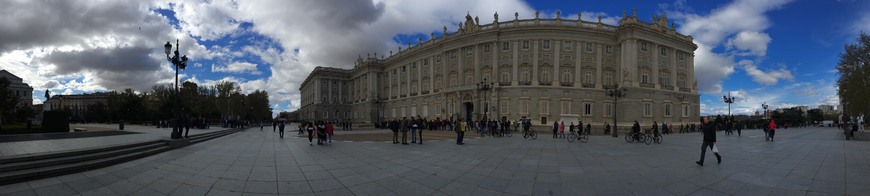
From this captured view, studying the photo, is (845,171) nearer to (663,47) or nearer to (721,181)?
(721,181)

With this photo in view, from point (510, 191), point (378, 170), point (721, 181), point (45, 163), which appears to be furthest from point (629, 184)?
point (45, 163)

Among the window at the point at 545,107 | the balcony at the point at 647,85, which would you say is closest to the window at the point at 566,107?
the window at the point at 545,107

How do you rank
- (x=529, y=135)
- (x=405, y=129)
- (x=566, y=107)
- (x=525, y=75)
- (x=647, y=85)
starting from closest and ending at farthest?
(x=405, y=129), (x=529, y=135), (x=566, y=107), (x=525, y=75), (x=647, y=85)

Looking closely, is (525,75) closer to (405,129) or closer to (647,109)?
(647,109)

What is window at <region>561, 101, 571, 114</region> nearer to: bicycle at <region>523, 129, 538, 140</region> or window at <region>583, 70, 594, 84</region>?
window at <region>583, 70, 594, 84</region>

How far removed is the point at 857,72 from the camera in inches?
1183

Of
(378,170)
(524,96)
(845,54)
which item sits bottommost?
(378,170)

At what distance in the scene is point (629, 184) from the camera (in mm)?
6637

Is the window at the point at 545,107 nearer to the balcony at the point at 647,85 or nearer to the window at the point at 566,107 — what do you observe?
the window at the point at 566,107

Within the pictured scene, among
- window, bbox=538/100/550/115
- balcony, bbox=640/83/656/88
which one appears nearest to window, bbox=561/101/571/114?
window, bbox=538/100/550/115

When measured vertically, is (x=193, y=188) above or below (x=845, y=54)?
below

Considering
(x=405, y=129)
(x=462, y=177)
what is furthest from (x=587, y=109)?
(x=462, y=177)

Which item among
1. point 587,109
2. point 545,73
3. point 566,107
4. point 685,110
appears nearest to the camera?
point 566,107

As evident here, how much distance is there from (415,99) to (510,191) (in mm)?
50061
